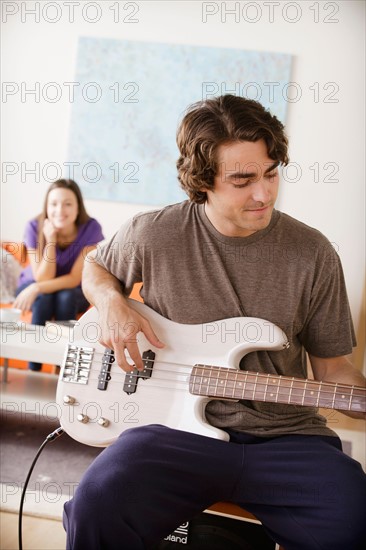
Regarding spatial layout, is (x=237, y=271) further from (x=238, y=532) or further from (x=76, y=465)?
(x=76, y=465)

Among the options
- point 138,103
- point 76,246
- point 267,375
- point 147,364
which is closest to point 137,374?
point 147,364

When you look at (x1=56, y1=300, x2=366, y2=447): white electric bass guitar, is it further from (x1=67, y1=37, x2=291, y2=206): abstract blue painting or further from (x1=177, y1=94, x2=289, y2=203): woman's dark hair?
(x1=67, y1=37, x2=291, y2=206): abstract blue painting

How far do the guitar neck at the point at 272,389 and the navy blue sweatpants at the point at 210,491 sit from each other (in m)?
0.10

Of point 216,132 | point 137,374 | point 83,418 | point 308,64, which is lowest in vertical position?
point 83,418

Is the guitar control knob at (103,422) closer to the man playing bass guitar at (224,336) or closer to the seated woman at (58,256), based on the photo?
the man playing bass guitar at (224,336)

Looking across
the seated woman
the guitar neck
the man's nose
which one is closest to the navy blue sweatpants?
the guitar neck

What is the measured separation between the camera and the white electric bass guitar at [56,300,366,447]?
1.35 meters

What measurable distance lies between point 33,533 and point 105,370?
1.89 feet

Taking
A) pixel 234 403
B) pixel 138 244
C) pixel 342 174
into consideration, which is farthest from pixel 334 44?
pixel 234 403

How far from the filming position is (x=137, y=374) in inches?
57.8

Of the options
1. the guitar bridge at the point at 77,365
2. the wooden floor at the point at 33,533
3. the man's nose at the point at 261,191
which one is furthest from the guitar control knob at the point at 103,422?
the man's nose at the point at 261,191

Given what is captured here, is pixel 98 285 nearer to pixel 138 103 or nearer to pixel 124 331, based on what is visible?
pixel 124 331

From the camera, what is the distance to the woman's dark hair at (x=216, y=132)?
56.0 inches

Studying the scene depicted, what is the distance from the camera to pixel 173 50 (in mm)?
3611
